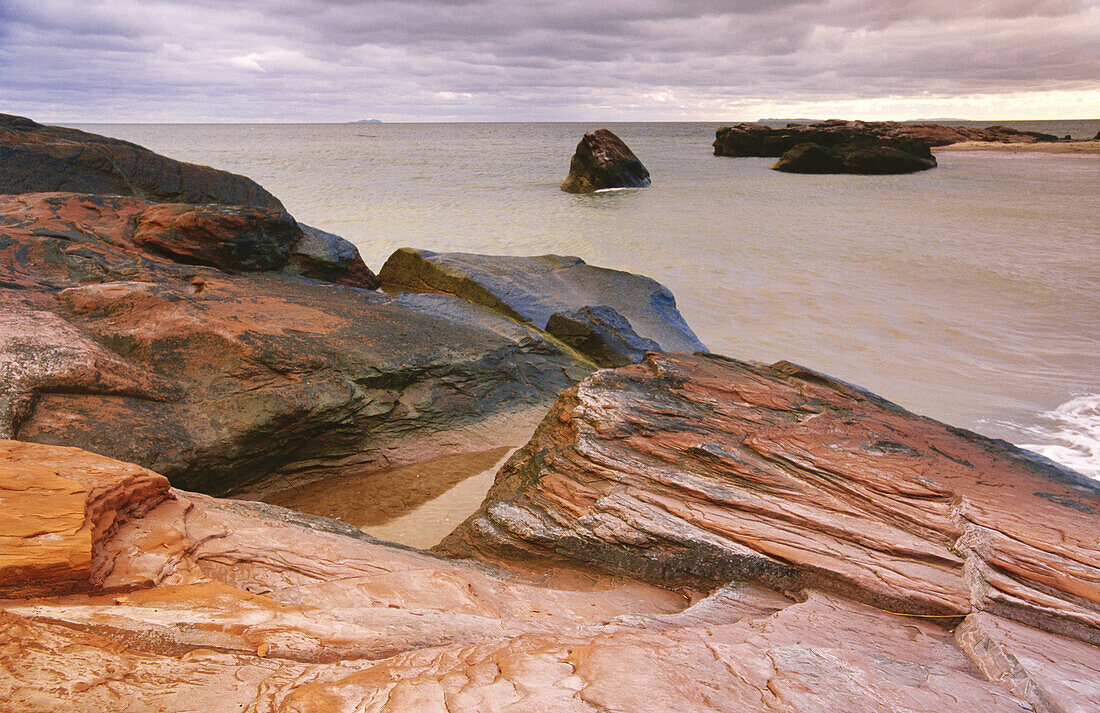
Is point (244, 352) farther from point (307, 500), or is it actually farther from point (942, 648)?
point (942, 648)

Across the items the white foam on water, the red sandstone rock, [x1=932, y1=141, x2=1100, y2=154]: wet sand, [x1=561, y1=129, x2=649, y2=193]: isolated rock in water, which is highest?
[x1=932, y1=141, x2=1100, y2=154]: wet sand

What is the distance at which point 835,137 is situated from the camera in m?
43.2

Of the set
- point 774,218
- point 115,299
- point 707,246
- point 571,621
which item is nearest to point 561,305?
point 115,299

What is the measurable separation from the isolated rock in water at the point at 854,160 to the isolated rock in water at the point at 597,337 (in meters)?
35.9

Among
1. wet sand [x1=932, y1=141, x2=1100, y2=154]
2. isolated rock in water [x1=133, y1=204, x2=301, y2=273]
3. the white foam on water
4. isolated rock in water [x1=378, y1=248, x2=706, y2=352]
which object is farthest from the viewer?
wet sand [x1=932, y1=141, x2=1100, y2=154]

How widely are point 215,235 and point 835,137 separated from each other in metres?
44.9

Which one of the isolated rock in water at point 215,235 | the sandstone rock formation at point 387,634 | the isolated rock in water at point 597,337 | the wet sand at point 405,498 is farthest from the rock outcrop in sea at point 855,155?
the sandstone rock formation at point 387,634

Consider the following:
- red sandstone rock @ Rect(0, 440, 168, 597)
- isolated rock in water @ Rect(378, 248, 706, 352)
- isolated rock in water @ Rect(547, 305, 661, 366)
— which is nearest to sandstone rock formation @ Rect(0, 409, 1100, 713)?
red sandstone rock @ Rect(0, 440, 168, 597)

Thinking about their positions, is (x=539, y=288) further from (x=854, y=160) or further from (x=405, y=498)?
(x=854, y=160)

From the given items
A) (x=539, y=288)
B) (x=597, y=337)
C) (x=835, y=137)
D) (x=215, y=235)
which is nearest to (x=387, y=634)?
(x=597, y=337)

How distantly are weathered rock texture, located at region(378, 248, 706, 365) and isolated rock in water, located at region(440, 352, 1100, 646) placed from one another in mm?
3057

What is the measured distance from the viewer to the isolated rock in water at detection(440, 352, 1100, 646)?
9.16 ft

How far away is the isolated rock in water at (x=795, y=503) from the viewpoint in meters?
2.79

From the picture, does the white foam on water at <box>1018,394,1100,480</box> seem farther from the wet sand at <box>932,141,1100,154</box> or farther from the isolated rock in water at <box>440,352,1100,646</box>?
the wet sand at <box>932,141,1100,154</box>
